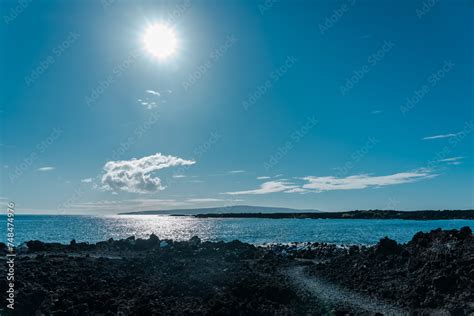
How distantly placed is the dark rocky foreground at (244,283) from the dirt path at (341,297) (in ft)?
0.99

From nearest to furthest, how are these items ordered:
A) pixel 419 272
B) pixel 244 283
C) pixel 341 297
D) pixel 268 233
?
pixel 341 297, pixel 244 283, pixel 419 272, pixel 268 233

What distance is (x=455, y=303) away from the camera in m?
18.3

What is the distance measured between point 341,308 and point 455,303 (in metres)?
5.77

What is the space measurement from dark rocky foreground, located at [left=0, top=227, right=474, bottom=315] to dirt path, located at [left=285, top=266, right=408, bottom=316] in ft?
0.99

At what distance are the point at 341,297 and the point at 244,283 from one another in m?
6.15

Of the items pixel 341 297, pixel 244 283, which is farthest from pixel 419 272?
pixel 244 283

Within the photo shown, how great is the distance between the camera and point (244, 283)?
22.5 m

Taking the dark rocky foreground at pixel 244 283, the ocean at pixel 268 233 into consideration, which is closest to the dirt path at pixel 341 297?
the dark rocky foreground at pixel 244 283

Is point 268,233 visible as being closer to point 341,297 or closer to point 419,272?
point 419,272

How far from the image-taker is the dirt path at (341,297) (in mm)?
19558

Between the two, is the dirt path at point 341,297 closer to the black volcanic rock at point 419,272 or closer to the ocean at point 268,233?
the black volcanic rock at point 419,272

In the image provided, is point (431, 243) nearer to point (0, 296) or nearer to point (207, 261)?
point (207, 261)

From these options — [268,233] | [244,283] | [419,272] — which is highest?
[419,272]

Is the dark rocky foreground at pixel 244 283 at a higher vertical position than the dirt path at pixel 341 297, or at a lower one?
higher
